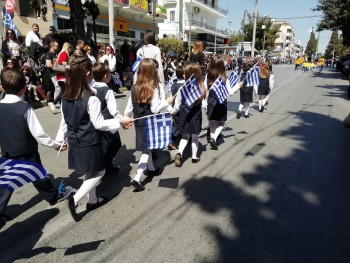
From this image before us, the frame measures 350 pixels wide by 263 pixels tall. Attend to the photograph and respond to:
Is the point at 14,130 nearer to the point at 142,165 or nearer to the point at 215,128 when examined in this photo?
the point at 142,165

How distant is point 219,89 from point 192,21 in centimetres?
4377

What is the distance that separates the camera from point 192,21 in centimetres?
4678

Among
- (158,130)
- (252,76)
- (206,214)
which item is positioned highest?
(252,76)

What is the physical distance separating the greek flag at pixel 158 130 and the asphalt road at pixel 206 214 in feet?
2.10

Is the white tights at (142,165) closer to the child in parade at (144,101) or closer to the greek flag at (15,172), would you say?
the child in parade at (144,101)

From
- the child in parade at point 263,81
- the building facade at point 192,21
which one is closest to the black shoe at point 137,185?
the child in parade at point 263,81

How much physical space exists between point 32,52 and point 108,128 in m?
9.32

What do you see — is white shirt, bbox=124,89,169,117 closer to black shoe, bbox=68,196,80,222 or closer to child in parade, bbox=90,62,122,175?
child in parade, bbox=90,62,122,175

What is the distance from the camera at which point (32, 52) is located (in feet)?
36.7

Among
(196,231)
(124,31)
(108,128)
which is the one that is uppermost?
(124,31)

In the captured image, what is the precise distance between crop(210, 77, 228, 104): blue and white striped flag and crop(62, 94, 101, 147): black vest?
2894mm

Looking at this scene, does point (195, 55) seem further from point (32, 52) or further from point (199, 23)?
point (199, 23)

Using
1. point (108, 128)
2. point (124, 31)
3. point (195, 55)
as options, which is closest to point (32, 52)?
point (195, 55)

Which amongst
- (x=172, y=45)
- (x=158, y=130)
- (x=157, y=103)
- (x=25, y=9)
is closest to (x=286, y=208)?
(x=158, y=130)
